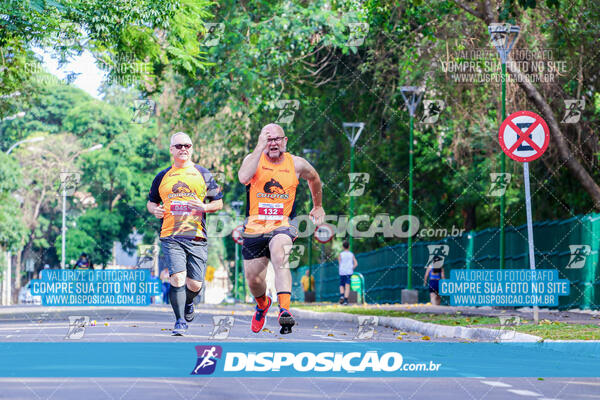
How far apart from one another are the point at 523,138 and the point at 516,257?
13191 mm

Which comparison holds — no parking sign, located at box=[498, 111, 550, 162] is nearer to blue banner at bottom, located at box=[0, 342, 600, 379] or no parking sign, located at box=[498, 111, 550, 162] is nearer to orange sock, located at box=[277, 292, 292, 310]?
blue banner at bottom, located at box=[0, 342, 600, 379]

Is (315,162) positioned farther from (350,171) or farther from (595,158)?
(595,158)

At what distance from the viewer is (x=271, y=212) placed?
19.7 ft

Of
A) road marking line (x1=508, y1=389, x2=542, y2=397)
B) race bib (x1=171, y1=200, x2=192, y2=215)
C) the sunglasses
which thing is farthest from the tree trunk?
the sunglasses

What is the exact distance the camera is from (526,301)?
38.0 feet

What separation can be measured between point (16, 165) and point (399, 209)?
15.5m

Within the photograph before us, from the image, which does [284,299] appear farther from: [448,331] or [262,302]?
[448,331]

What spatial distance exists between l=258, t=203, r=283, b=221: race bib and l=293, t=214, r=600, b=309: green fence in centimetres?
1921

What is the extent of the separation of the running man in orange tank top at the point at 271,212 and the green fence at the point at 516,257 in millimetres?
19125

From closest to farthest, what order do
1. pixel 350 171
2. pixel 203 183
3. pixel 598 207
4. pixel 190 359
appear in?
pixel 190 359 < pixel 203 183 < pixel 598 207 < pixel 350 171

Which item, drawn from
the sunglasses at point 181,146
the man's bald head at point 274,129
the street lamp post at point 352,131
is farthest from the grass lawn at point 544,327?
the street lamp post at point 352,131

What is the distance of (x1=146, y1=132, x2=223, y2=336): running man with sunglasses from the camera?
721 centimetres

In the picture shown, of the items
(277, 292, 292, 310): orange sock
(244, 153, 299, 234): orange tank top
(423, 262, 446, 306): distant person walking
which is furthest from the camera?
(423, 262, 446, 306): distant person walking

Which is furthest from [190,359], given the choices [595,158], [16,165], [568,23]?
[16,165]
